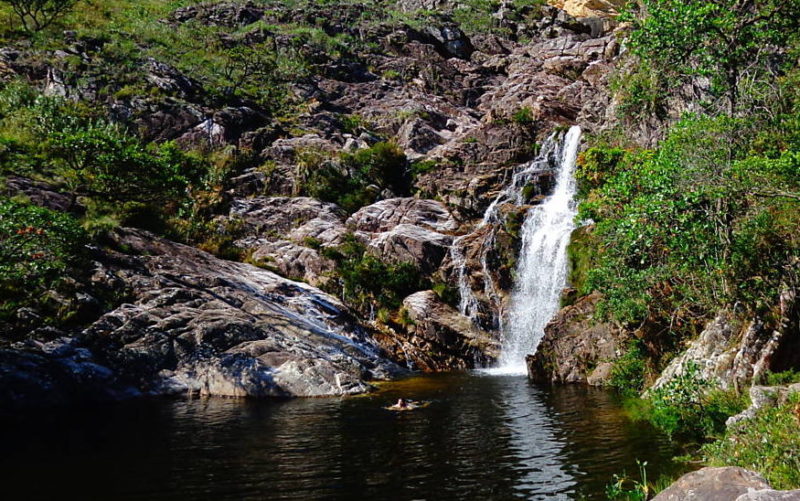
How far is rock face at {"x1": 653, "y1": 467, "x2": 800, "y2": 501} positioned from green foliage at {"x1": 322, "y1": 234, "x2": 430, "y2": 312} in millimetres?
33993

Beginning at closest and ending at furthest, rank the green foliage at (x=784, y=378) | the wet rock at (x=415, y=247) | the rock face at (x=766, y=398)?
1. the rock face at (x=766, y=398)
2. the green foliage at (x=784, y=378)
3. the wet rock at (x=415, y=247)

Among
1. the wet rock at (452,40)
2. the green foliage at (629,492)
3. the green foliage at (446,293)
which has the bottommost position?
the green foliage at (629,492)

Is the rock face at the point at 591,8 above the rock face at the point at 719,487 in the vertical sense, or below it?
above

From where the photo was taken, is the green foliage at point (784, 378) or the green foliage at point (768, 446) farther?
the green foliage at point (784, 378)

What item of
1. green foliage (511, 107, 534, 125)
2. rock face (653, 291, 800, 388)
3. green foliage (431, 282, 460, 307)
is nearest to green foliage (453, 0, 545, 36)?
green foliage (511, 107, 534, 125)

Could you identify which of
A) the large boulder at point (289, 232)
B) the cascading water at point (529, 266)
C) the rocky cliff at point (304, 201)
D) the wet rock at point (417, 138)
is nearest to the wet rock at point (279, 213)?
the large boulder at point (289, 232)

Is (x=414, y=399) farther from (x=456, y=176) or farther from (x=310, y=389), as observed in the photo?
(x=456, y=176)

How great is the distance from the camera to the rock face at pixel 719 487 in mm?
7184

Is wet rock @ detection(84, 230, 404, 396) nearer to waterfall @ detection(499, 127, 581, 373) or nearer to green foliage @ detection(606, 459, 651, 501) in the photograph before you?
waterfall @ detection(499, 127, 581, 373)

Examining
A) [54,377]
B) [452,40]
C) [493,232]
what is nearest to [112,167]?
[54,377]

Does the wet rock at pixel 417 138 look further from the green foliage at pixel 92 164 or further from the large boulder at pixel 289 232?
the green foliage at pixel 92 164

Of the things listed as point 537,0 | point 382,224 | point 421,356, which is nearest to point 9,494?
point 421,356

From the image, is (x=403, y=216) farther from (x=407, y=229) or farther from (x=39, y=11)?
(x=39, y=11)

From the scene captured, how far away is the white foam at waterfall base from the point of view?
125 feet
